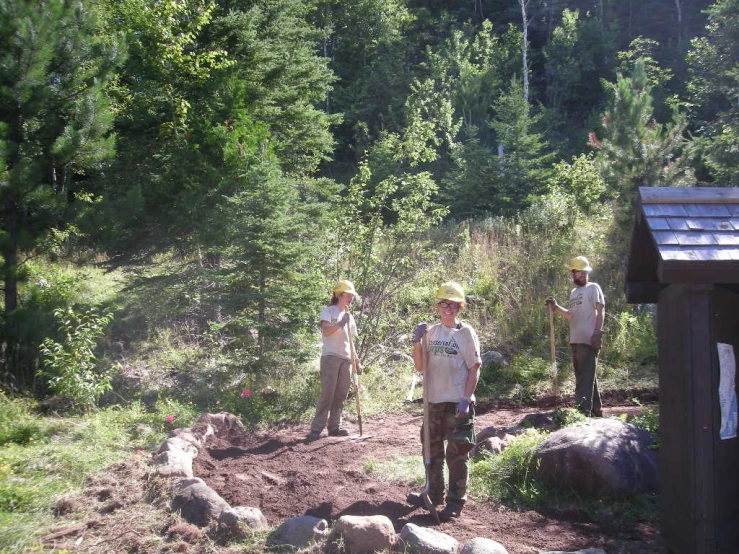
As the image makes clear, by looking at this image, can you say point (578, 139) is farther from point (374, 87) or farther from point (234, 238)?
point (234, 238)

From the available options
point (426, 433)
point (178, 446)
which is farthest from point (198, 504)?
point (426, 433)

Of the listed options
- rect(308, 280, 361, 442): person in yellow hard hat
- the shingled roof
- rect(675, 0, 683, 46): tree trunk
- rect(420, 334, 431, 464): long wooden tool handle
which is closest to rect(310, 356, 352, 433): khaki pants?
rect(308, 280, 361, 442): person in yellow hard hat

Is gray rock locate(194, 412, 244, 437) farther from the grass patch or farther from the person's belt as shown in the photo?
the person's belt

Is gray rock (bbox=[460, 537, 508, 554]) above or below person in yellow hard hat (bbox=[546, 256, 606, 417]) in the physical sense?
below

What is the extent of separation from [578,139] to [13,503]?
29.6 m

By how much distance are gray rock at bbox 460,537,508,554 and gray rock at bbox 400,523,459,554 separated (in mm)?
112

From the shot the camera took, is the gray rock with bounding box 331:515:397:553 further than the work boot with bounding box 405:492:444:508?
No

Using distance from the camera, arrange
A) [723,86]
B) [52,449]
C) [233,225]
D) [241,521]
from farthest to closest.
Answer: [723,86]
[233,225]
[52,449]
[241,521]

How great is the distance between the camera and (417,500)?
239 inches

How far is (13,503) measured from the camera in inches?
232

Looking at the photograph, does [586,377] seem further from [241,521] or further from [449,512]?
[241,521]

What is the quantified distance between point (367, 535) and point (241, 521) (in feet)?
3.49

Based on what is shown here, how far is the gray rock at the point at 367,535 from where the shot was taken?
500 cm

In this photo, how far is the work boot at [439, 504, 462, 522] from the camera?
567 centimetres
